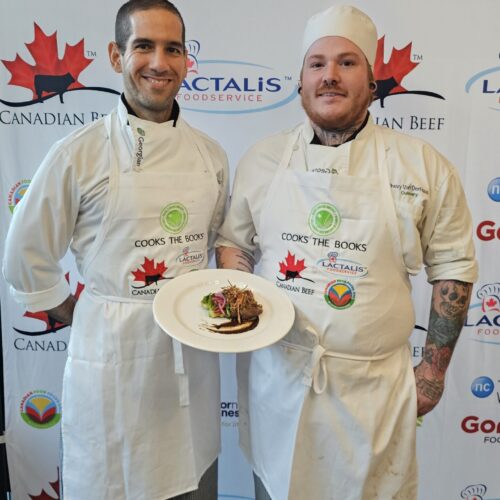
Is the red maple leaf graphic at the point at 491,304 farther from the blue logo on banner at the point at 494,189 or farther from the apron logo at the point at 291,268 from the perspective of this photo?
the apron logo at the point at 291,268

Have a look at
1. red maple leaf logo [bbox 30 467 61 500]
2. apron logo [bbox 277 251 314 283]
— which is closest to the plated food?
apron logo [bbox 277 251 314 283]

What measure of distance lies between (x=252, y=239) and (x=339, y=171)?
1.19 ft

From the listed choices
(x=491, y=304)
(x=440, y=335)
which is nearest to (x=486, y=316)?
(x=491, y=304)

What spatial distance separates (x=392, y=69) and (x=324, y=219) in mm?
770

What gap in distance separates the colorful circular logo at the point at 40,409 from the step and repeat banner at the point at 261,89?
6.5 inches

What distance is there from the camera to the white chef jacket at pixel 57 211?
1294 mm

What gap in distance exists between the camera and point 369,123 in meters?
1.40

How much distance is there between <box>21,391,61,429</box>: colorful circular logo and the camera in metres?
2.02

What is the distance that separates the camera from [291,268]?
53.6 inches

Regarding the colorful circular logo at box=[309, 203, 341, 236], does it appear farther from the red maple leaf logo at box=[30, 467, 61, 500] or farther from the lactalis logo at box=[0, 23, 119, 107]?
the red maple leaf logo at box=[30, 467, 61, 500]

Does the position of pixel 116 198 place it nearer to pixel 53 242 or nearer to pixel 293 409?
pixel 53 242

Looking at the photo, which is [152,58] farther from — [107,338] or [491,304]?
[491,304]

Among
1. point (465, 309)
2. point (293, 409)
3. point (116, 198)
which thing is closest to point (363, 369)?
point (293, 409)

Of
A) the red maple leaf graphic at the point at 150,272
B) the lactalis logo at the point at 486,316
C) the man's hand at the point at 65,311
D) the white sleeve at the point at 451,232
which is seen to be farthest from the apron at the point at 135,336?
the lactalis logo at the point at 486,316
